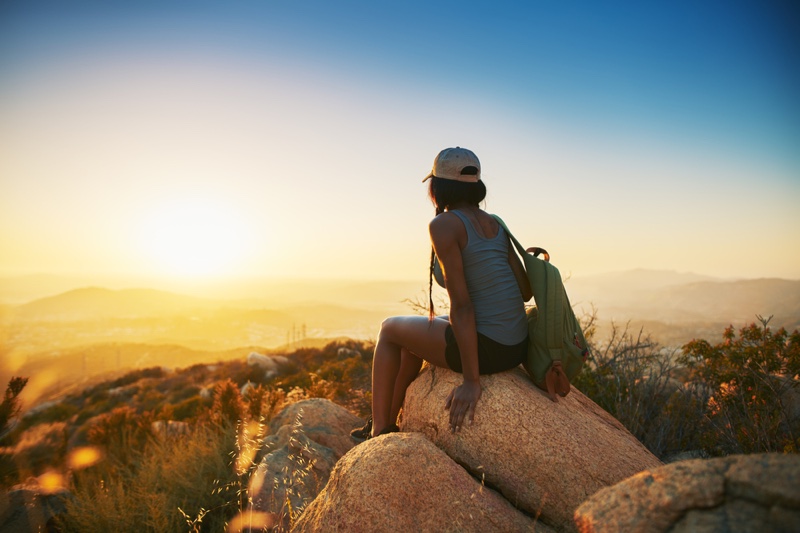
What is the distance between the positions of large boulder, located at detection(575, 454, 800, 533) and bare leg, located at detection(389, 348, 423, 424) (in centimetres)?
207

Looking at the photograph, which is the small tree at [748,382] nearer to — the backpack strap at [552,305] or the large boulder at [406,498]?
the backpack strap at [552,305]

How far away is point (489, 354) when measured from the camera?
315 cm

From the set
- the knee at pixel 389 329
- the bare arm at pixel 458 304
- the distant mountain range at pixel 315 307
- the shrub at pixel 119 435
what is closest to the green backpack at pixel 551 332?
the bare arm at pixel 458 304

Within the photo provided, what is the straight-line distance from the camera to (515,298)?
3.25 m

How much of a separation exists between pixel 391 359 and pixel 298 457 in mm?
1471

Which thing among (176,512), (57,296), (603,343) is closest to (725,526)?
(176,512)

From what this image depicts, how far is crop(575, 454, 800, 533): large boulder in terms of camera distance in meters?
1.26

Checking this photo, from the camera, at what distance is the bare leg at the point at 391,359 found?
11.2ft

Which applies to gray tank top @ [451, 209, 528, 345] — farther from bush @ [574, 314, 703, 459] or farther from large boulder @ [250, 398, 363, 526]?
bush @ [574, 314, 703, 459]

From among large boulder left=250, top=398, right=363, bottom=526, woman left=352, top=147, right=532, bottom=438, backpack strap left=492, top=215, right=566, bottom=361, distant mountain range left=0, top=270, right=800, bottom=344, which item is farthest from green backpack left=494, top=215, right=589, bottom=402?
distant mountain range left=0, top=270, right=800, bottom=344

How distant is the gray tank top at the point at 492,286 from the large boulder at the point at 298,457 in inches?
69.3

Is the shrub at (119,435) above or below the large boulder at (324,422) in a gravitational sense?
below

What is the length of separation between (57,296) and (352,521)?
225151 mm

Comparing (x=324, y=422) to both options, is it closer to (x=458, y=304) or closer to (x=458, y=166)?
(x=458, y=304)
